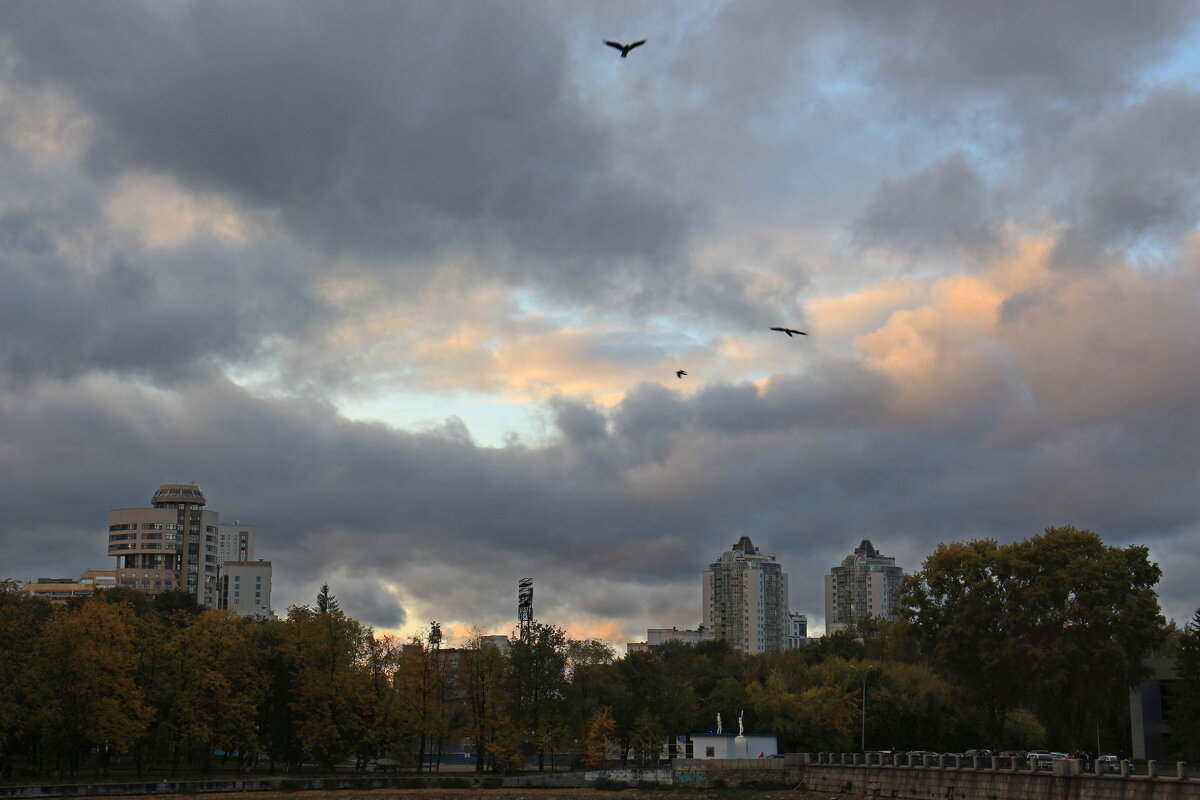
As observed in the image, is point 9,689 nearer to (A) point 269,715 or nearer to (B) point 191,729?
(B) point 191,729

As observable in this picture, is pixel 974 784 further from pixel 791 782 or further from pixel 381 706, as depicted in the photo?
pixel 381 706

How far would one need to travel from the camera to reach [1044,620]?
268 feet

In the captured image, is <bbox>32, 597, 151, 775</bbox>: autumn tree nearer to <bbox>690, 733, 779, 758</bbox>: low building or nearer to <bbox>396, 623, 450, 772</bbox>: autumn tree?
<bbox>396, 623, 450, 772</bbox>: autumn tree

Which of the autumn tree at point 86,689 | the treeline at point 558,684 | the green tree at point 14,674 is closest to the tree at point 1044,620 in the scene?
the treeline at point 558,684

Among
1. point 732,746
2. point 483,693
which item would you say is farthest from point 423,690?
point 732,746

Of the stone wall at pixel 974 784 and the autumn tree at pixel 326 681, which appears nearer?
the stone wall at pixel 974 784

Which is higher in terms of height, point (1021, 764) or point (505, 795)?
point (1021, 764)

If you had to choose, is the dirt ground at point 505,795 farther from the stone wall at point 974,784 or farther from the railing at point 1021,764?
the railing at point 1021,764

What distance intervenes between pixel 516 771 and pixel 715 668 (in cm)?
4025

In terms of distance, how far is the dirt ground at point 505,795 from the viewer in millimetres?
74312

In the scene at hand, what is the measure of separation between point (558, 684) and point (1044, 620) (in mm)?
39717

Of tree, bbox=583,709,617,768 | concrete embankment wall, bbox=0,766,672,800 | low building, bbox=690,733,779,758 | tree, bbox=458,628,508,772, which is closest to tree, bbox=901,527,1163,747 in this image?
low building, bbox=690,733,779,758

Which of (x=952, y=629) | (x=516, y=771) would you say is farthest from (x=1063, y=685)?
(x=516, y=771)

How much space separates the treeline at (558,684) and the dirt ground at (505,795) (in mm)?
11488
